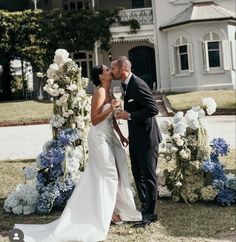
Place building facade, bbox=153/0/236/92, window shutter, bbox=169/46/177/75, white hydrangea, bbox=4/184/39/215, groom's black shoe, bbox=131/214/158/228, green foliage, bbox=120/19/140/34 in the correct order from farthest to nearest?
green foliage, bbox=120/19/140/34
window shutter, bbox=169/46/177/75
building facade, bbox=153/0/236/92
white hydrangea, bbox=4/184/39/215
groom's black shoe, bbox=131/214/158/228

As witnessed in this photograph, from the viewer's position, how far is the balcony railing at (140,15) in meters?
27.8

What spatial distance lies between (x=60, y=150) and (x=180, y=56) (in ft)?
69.2

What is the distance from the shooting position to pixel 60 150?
681 centimetres

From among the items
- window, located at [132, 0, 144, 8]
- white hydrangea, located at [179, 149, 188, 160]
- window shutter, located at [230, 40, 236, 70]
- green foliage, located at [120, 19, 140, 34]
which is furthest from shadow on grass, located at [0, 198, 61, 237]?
window, located at [132, 0, 144, 8]

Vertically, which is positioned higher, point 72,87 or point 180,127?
point 72,87

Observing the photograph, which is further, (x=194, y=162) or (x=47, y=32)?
(x=47, y=32)

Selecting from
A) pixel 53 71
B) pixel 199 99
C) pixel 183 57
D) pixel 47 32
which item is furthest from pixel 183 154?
pixel 47 32

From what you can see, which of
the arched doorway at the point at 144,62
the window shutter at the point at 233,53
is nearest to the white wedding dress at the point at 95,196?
the window shutter at the point at 233,53

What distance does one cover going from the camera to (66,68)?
6.98m

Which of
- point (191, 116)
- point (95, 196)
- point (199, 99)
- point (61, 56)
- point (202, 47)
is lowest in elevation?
point (95, 196)

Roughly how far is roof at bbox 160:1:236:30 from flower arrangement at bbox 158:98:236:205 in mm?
19705

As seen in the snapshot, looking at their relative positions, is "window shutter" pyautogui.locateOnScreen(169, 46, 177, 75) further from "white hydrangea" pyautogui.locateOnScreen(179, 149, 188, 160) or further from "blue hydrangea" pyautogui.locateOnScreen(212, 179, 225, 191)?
"white hydrangea" pyautogui.locateOnScreen(179, 149, 188, 160)

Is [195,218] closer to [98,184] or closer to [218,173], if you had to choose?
[218,173]

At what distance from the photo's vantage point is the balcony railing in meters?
27.8
